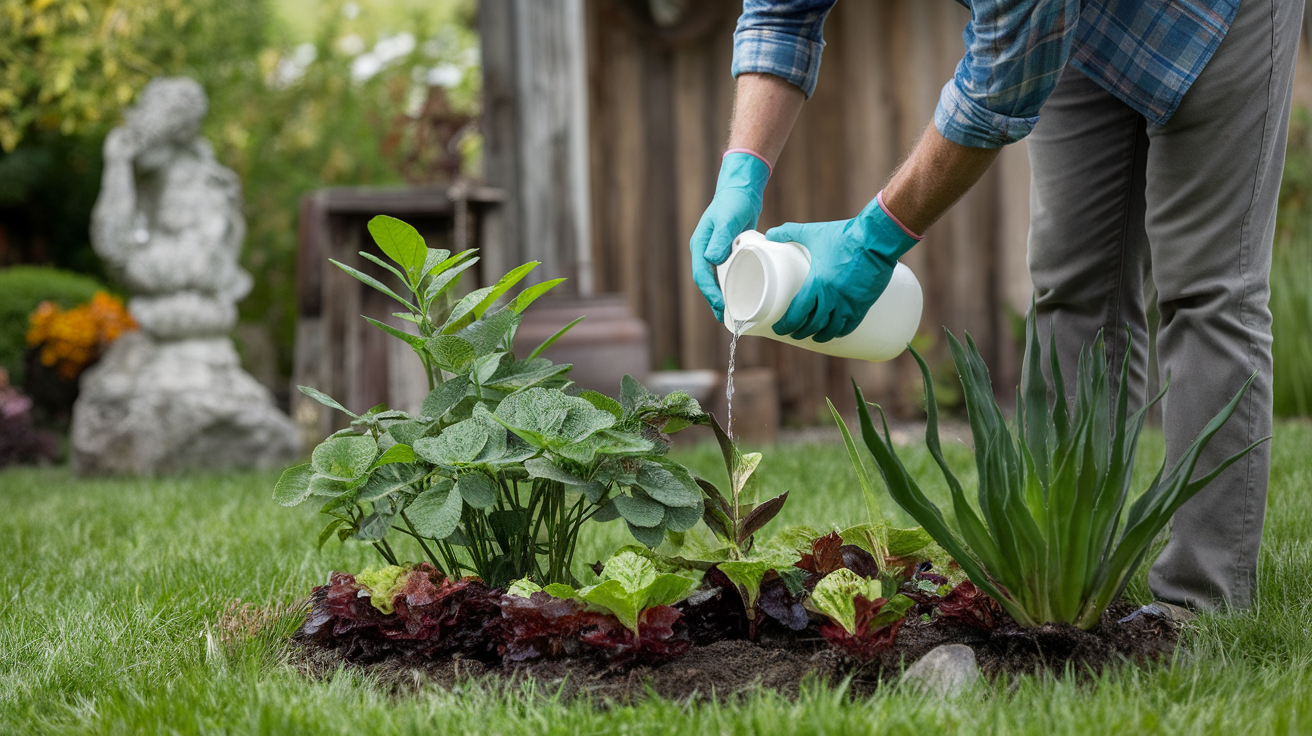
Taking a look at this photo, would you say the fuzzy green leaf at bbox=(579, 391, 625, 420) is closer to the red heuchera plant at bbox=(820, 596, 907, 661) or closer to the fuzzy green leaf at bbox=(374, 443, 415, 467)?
the fuzzy green leaf at bbox=(374, 443, 415, 467)

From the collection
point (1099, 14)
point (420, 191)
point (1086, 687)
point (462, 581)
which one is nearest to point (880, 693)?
point (1086, 687)

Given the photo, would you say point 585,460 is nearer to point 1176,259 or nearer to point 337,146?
point 1176,259

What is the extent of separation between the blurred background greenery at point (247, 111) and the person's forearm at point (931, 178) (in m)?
3.92

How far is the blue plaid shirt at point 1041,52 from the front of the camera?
129 centimetres

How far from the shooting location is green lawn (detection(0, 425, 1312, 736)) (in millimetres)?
1074

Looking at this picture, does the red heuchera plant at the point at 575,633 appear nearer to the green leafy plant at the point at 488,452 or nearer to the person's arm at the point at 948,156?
the green leafy plant at the point at 488,452

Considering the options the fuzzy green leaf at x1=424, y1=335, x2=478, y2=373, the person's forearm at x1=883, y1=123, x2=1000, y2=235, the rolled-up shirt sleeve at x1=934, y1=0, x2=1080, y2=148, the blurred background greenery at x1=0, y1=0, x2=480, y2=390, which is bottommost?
the fuzzy green leaf at x1=424, y1=335, x2=478, y2=373

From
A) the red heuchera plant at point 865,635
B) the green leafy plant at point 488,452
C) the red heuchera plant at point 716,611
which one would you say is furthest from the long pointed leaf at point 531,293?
the red heuchera plant at point 865,635

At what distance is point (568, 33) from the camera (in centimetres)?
448

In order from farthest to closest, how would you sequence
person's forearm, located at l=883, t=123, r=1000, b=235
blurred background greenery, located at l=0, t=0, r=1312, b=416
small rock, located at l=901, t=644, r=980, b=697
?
blurred background greenery, located at l=0, t=0, r=1312, b=416, person's forearm, located at l=883, t=123, r=1000, b=235, small rock, located at l=901, t=644, r=980, b=697

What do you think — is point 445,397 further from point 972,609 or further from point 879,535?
point 972,609

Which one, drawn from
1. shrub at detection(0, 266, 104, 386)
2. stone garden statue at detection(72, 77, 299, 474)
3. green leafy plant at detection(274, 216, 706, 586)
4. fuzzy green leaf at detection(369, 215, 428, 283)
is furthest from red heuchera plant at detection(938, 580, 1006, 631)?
shrub at detection(0, 266, 104, 386)

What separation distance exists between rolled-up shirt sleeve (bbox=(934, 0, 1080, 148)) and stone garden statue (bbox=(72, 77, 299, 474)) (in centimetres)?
362

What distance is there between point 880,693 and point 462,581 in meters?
0.58
